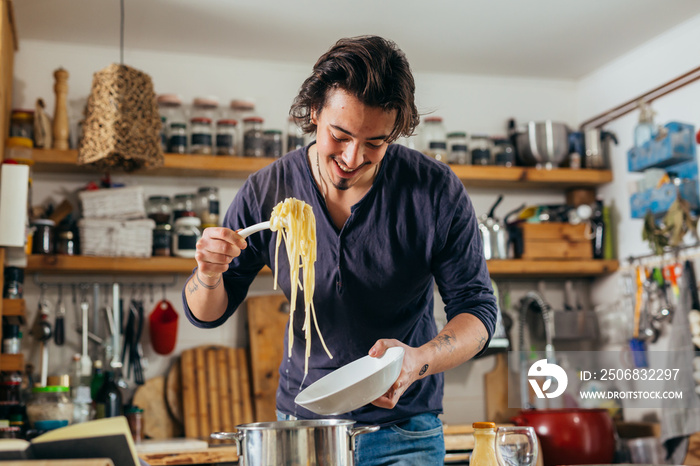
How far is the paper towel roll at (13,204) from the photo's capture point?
2.71 metres

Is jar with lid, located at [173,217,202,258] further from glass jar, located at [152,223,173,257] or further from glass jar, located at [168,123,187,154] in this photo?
glass jar, located at [168,123,187,154]

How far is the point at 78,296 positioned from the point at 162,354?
475 mm

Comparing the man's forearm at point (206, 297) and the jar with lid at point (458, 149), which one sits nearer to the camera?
the man's forearm at point (206, 297)

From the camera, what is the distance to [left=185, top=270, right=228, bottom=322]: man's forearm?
5.31 ft

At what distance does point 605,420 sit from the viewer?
3.25m

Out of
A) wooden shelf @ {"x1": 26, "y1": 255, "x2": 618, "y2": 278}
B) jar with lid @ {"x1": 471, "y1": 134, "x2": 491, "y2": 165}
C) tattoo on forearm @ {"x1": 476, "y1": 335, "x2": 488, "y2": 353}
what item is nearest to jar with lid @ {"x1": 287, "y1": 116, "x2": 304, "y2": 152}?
wooden shelf @ {"x1": 26, "y1": 255, "x2": 618, "y2": 278}

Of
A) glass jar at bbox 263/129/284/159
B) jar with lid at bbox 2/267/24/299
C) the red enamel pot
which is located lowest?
the red enamel pot

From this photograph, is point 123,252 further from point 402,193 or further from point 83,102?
point 402,193

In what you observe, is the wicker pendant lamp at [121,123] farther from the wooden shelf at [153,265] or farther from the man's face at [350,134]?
the man's face at [350,134]

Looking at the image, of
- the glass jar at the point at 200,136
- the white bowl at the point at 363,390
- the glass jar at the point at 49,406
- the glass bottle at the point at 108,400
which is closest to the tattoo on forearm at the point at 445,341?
Answer: the white bowl at the point at 363,390

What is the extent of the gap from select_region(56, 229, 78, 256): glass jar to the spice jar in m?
0.05

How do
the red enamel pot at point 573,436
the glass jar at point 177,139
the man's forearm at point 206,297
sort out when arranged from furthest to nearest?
the glass jar at point 177,139 → the red enamel pot at point 573,436 → the man's forearm at point 206,297

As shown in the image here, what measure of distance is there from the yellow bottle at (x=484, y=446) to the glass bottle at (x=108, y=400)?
2.30 m

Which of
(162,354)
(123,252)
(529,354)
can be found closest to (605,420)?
(529,354)
